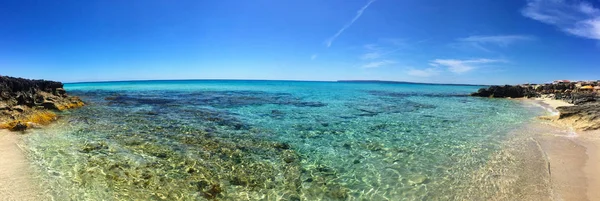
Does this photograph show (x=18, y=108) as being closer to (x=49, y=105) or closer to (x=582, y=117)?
(x=49, y=105)

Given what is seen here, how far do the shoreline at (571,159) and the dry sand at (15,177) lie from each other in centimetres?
1212

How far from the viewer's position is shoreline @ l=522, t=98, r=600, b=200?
7.07 metres

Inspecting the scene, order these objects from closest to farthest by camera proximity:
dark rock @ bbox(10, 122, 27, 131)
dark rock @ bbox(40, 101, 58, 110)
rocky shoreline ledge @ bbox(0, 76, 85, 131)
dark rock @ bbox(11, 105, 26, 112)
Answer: dark rock @ bbox(10, 122, 27, 131) < rocky shoreline ledge @ bbox(0, 76, 85, 131) < dark rock @ bbox(11, 105, 26, 112) < dark rock @ bbox(40, 101, 58, 110)

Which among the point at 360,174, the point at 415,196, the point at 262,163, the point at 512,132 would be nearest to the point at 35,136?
the point at 262,163

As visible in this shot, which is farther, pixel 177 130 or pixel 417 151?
pixel 177 130

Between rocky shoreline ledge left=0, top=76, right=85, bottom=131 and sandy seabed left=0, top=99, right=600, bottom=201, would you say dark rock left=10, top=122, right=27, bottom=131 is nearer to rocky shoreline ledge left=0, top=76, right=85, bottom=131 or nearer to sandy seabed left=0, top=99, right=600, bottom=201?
rocky shoreline ledge left=0, top=76, right=85, bottom=131

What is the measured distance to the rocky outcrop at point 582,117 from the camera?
1455cm

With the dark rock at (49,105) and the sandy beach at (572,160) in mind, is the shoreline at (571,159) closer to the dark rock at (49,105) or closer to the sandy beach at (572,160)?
the sandy beach at (572,160)

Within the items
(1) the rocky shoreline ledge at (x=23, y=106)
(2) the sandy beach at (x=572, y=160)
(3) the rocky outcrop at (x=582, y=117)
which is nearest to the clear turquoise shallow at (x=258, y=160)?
(1) the rocky shoreline ledge at (x=23, y=106)

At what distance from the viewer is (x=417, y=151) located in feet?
34.9

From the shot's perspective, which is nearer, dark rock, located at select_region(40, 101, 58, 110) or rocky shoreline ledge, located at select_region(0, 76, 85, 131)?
rocky shoreline ledge, located at select_region(0, 76, 85, 131)

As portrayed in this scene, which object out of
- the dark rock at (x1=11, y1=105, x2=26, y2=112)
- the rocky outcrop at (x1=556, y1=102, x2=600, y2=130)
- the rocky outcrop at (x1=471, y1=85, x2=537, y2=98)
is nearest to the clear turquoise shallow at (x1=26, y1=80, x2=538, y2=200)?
the dark rock at (x1=11, y1=105, x2=26, y2=112)

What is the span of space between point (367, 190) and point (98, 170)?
7493 mm

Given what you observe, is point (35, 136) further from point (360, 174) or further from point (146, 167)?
point (360, 174)
